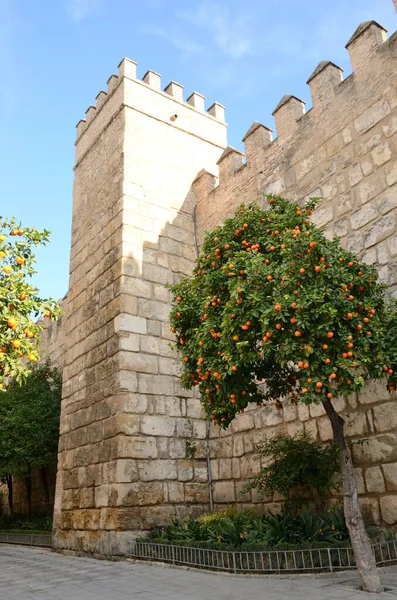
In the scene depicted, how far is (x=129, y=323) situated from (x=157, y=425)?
69.1 inches

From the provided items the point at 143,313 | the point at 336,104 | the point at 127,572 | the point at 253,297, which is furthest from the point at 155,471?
the point at 336,104

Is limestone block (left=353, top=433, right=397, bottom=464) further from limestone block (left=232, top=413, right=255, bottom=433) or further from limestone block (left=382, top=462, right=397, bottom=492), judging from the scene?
limestone block (left=232, top=413, right=255, bottom=433)

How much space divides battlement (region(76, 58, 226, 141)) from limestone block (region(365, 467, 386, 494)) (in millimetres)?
7995

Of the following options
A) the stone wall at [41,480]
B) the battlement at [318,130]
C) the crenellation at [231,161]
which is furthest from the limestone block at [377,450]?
the stone wall at [41,480]

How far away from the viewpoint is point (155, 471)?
7.82 meters

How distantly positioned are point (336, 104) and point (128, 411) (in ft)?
19.1

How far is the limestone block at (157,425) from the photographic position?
7.95 m

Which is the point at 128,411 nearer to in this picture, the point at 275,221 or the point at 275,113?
the point at 275,221

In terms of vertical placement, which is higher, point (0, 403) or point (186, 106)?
point (186, 106)

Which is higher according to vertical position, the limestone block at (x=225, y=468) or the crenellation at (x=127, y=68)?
the crenellation at (x=127, y=68)

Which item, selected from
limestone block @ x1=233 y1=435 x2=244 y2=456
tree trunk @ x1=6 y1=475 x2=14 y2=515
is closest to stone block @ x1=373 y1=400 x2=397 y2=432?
limestone block @ x1=233 y1=435 x2=244 y2=456

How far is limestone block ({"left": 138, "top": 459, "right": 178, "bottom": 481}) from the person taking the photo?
7.66 m

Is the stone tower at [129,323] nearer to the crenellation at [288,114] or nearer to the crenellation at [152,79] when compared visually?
the crenellation at [152,79]

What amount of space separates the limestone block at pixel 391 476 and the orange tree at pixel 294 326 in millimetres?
1571
